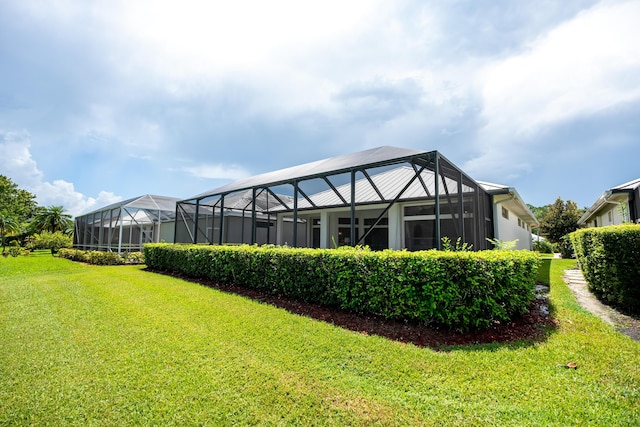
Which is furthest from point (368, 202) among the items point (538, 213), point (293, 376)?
point (538, 213)

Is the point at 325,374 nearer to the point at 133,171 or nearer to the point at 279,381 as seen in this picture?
the point at 279,381

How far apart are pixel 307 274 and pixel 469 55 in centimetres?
640

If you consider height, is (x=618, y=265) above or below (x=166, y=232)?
below

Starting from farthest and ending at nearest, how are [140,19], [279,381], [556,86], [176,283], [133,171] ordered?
[133,171] → [176,283] → [556,86] → [140,19] → [279,381]

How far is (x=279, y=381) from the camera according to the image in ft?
8.52

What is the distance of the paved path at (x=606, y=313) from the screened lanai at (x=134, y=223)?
1859 centimetres

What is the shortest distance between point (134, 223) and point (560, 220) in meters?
32.2

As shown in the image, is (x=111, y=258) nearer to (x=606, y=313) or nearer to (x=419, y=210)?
(x=419, y=210)

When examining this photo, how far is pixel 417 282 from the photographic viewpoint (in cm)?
403

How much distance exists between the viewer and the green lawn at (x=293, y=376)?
2.14 metres

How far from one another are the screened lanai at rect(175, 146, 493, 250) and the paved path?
2234 mm

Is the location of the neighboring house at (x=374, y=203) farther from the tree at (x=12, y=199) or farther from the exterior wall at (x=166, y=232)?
the tree at (x=12, y=199)

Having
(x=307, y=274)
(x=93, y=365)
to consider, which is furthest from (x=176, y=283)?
(x=93, y=365)

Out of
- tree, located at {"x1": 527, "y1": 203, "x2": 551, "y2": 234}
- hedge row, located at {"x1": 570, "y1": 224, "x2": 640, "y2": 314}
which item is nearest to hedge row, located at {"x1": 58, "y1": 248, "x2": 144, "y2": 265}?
hedge row, located at {"x1": 570, "y1": 224, "x2": 640, "y2": 314}
